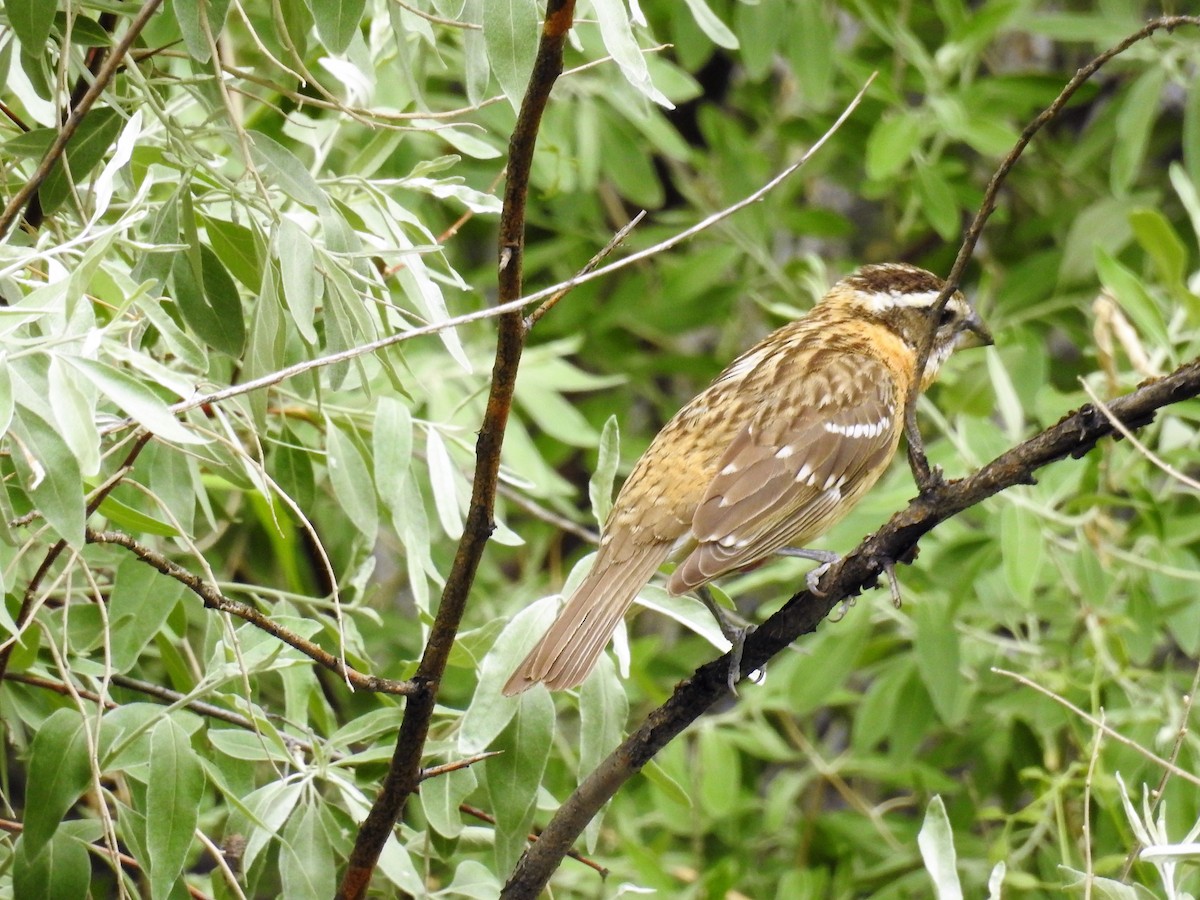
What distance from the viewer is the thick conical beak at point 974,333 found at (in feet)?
14.6

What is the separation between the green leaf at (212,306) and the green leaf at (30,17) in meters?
0.48

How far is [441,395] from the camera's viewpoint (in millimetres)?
4504

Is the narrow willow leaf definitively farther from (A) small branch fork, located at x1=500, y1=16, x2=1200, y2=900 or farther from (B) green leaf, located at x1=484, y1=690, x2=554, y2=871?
(A) small branch fork, located at x1=500, y1=16, x2=1200, y2=900

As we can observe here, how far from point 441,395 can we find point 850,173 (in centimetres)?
292

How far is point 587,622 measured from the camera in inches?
110

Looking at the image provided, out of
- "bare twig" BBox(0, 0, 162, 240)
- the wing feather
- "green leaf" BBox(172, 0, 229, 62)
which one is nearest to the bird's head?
the wing feather

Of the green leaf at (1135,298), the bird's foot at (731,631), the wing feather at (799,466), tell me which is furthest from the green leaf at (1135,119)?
the bird's foot at (731,631)

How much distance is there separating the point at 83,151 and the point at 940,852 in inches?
74.9

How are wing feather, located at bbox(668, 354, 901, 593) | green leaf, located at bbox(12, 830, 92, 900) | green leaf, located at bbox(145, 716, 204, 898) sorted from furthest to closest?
wing feather, located at bbox(668, 354, 901, 593)
green leaf, located at bbox(12, 830, 92, 900)
green leaf, located at bbox(145, 716, 204, 898)

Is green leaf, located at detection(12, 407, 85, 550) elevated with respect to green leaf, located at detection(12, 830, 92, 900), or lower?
elevated

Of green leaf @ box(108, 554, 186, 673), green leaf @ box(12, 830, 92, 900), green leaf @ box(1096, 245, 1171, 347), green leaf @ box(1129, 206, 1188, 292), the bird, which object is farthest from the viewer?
green leaf @ box(1096, 245, 1171, 347)

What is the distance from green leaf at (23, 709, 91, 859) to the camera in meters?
2.41

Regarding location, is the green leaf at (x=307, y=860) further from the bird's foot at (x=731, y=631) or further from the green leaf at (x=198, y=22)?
the green leaf at (x=198, y=22)

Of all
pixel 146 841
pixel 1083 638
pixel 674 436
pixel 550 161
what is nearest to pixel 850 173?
pixel 550 161
